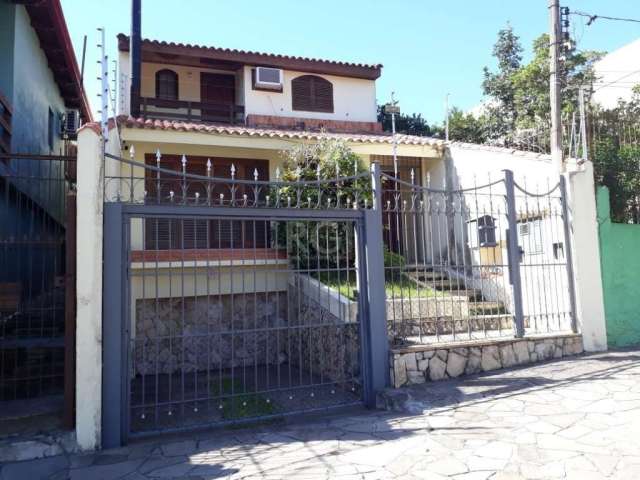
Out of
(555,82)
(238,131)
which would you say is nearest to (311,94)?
(238,131)

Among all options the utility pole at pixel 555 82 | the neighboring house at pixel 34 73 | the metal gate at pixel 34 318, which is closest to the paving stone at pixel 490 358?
the utility pole at pixel 555 82

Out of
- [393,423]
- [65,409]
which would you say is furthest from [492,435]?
[65,409]

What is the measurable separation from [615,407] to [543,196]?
10.2 ft

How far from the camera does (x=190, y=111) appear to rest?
40.2 feet

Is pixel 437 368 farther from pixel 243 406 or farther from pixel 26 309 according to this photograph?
pixel 26 309

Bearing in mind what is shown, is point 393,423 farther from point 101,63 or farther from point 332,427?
point 101,63

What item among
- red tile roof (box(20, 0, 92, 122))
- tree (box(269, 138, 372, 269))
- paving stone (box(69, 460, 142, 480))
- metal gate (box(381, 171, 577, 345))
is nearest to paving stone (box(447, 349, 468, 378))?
metal gate (box(381, 171, 577, 345))

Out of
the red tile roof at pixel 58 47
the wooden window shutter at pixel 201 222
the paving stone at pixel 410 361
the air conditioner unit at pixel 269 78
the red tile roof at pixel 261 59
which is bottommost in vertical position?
the paving stone at pixel 410 361

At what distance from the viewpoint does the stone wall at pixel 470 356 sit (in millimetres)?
5492

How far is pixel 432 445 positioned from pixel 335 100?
11.0m

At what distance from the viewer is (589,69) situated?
615 inches

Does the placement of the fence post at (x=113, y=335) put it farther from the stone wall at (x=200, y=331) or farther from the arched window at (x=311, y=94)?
the arched window at (x=311, y=94)

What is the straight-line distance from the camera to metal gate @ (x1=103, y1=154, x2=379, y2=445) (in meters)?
4.34

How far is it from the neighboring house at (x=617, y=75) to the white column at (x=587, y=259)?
962 cm
